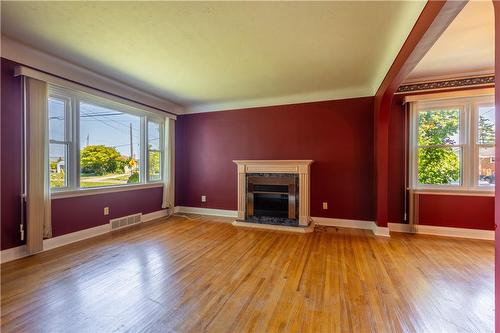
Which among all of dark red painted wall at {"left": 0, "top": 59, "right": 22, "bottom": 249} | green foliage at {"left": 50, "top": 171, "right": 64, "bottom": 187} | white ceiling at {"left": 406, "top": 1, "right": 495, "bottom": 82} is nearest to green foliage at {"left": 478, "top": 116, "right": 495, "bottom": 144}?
white ceiling at {"left": 406, "top": 1, "right": 495, "bottom": 82}

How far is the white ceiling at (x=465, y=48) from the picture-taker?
7.06 feet

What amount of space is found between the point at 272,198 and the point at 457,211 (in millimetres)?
3031

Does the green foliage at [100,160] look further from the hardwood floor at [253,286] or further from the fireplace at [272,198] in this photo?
the fireplace at [272,198]

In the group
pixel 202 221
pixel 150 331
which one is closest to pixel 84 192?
pixel 202 221

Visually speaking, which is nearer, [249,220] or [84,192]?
[84,192]

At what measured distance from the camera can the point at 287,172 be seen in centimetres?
438

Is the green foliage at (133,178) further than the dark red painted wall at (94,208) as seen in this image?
Yes

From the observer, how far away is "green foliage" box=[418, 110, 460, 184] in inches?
148

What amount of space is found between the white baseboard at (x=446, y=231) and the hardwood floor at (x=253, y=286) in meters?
0.21

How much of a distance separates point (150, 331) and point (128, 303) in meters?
0.46

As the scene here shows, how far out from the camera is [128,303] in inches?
75.5

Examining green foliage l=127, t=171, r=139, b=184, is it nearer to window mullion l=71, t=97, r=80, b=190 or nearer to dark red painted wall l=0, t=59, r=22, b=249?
window mullion l=71, t=97, r=80, b=190

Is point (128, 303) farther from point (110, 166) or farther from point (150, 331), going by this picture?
point (110, 166)

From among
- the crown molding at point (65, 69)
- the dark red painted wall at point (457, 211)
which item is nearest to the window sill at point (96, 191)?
the crown molding at point (65, 69)
